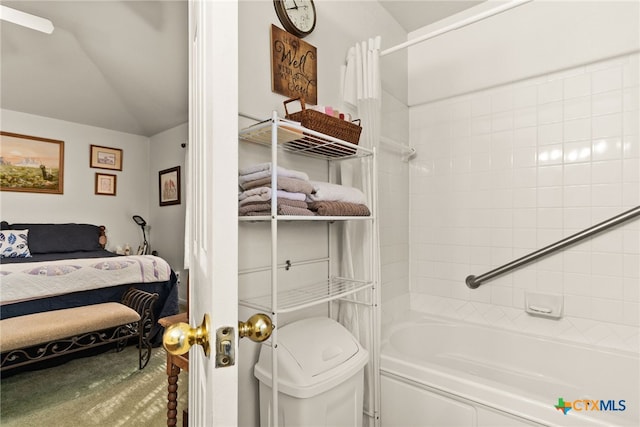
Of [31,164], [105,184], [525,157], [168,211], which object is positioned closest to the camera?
[31,164]

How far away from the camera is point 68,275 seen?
0.61m

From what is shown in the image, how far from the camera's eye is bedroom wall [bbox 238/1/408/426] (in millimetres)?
1236

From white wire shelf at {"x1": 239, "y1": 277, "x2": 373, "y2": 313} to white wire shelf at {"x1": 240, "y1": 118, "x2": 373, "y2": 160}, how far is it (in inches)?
23.8

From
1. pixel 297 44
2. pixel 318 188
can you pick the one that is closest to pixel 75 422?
pixel 318 188

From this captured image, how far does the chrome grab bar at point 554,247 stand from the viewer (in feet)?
5.31

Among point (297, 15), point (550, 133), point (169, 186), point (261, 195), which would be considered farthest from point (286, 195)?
point (550, 133)

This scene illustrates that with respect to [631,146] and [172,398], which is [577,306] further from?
[172,398]

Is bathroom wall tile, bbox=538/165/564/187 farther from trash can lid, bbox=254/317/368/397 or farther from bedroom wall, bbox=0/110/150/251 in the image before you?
bedroom wall, bbox=0/110/150/251

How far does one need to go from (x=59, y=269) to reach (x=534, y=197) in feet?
7.17

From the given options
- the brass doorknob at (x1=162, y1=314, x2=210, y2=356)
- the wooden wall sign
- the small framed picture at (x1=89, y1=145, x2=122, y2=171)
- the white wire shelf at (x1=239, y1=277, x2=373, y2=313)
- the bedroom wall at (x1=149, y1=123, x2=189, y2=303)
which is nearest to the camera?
the brass doorknob at (x1=162, y1=314, x2=210, y2=356)

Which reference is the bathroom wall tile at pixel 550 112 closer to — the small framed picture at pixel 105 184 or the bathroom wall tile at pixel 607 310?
the bathroom wall tile at pixel 607 310

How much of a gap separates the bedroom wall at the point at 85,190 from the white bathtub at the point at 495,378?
4.22 ft

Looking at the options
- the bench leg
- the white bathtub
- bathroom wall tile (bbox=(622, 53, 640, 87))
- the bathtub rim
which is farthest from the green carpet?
bathroom wall tile (bbox=(622, 53, 640, 87))

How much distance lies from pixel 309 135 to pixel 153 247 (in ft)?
2.32
